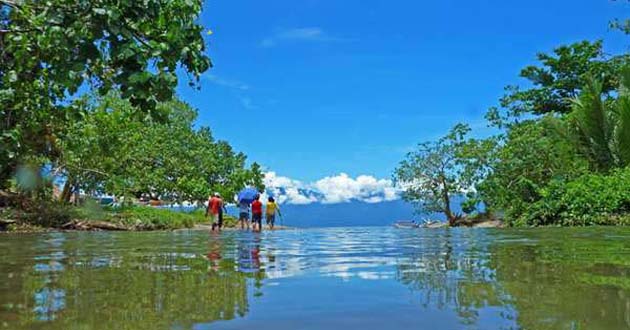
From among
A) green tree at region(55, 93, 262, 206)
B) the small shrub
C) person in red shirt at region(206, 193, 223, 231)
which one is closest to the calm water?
green tree at region(55, 93, 262, 206)

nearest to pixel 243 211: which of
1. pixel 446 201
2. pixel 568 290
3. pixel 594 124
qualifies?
pixel 594 124

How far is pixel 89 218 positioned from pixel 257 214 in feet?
29.1

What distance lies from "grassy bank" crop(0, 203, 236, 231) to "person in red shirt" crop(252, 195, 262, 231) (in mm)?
7666

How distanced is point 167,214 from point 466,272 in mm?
28987

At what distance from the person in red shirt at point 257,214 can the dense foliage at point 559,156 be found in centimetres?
1079

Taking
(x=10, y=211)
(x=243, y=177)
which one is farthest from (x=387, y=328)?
(x=243, y=177)

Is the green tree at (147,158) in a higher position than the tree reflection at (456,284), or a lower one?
higher

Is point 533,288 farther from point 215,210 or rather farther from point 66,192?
point 66,192

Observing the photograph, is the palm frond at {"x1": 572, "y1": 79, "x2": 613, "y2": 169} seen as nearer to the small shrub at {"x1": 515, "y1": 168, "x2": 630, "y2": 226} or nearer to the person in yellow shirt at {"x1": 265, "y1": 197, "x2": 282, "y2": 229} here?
the small shrub at {"x1": 515, "y1": 168, "x2": 630, "y2": 226}

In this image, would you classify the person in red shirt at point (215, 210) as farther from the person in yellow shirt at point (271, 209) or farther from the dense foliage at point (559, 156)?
the dense foliage at point (559, 156)

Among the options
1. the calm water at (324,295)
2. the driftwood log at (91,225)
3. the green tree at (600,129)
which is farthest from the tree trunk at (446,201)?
the calm water at (324,295)

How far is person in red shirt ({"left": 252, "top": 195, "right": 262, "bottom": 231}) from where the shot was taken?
22.0m

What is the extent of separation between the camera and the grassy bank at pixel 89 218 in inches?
888

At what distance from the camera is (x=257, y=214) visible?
22.0 meters
